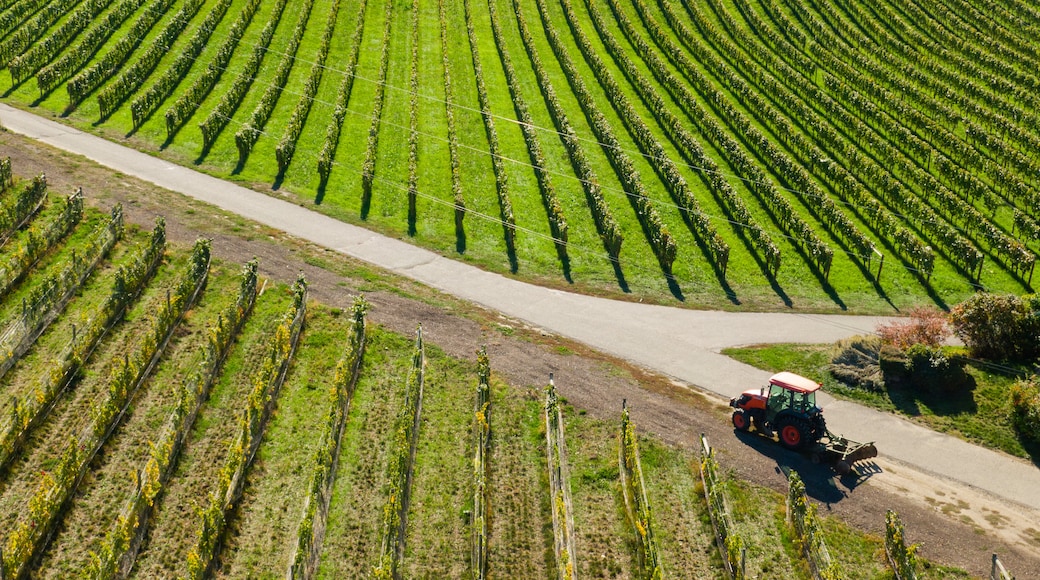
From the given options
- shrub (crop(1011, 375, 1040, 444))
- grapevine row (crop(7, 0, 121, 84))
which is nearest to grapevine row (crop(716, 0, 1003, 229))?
shrub (crop(1011, 375, 1040, 444))

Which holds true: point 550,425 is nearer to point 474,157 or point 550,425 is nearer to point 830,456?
point 830,456

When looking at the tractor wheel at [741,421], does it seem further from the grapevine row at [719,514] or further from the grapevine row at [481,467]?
the grapevine row at [481,467]

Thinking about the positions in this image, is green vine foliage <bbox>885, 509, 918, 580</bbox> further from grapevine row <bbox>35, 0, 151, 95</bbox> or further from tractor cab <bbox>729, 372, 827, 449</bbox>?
grapevine row <bbox>35, 0, 151, 95</bbox>

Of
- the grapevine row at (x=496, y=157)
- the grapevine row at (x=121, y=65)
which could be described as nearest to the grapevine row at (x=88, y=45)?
the grapevine row at (x=121, y=65)

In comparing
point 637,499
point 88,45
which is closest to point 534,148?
point 88,45

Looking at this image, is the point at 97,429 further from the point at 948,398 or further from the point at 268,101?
the point at 268,101
